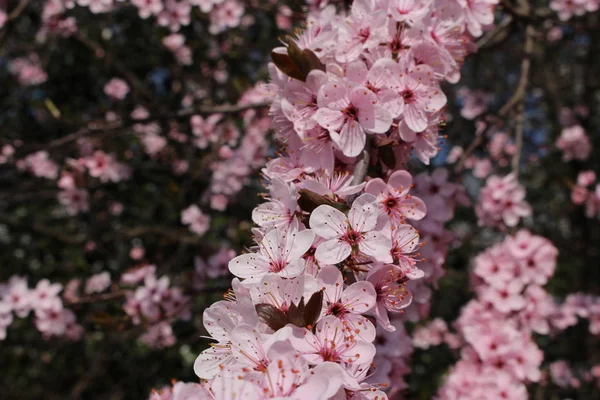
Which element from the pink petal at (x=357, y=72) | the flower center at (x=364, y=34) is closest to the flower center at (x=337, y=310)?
the pink petal at (x=357, y=72)

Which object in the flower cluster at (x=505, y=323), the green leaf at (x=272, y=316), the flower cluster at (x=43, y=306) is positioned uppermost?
the green leaf at (x=272, y=316)

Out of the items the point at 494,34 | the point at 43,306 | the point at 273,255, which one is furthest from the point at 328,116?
the point at 43,306

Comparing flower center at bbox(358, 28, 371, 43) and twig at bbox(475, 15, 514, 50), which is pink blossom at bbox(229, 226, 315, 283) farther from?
twig at bbox(475, 15, 514, 50)

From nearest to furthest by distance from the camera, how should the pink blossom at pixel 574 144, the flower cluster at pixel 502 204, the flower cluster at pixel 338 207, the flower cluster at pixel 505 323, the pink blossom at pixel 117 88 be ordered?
the flower cluster at pixel 338 207
the flower cluster at pixel 505 323
the flower cluster at pixel 502 204
the pink blossom at pixel 117 88
the pink blossom at pixel 574 144

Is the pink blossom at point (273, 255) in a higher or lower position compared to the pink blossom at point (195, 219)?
higher

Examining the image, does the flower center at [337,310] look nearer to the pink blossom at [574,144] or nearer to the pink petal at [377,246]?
the pink petal at [377,246]

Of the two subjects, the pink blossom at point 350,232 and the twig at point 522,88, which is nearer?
the pink blossom at point 350,232

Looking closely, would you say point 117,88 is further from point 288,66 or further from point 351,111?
point 351,111

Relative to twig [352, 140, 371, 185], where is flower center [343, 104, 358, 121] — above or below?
above

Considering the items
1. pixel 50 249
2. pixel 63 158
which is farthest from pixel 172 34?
pixel 50 249

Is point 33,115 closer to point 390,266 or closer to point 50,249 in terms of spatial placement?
point 50,249

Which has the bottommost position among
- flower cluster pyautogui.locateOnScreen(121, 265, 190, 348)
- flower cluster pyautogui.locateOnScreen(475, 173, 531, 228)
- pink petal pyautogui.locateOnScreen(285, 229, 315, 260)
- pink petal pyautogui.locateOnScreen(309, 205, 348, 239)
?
flower cluster pyautogui.locateOnScreen(121, 265, 190, 348)

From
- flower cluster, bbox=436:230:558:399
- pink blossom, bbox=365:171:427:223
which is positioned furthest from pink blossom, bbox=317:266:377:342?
flower cluster, bbox=436:230:558:399
